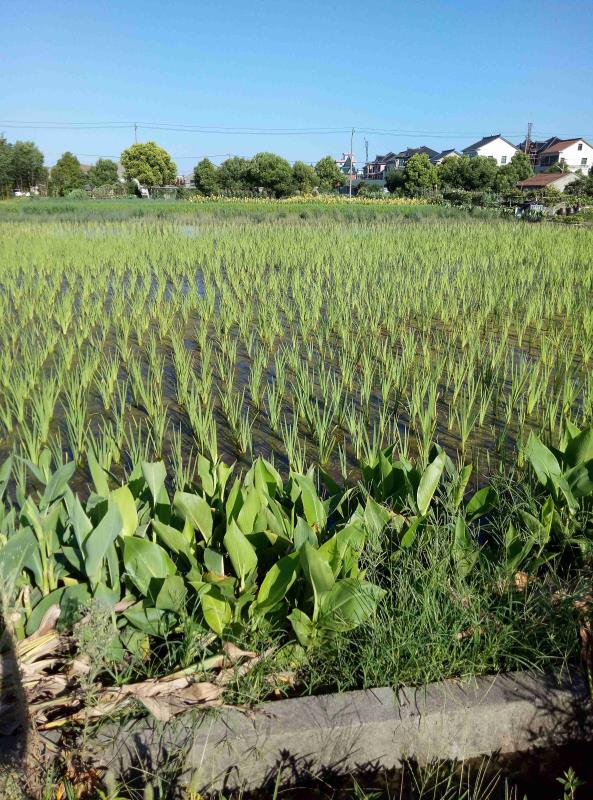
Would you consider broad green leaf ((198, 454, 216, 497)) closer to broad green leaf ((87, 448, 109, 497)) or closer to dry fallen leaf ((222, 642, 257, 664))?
broad green leaf ((87, 448, 109, 497))

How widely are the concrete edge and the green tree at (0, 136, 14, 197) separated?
142 ft

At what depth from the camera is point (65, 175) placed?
4862cm

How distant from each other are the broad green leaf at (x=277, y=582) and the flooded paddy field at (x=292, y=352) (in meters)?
0.80

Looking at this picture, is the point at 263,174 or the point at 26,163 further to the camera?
the point at 26,163

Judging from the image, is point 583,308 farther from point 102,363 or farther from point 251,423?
point 102,363

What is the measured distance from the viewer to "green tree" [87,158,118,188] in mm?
55375


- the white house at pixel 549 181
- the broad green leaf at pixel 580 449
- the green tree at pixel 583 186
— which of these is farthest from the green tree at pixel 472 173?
the broad green leaf at pixel 580 449

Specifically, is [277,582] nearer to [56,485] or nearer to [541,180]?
[56,485]

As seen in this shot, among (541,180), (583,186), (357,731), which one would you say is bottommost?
(357,731)

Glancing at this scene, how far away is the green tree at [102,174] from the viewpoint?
55.4 m

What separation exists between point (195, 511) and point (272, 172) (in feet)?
138

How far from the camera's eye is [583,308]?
17.6 feet

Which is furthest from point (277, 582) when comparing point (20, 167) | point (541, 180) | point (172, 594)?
point (541, 180)

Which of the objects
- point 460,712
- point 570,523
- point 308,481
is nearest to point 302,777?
point 460,712
